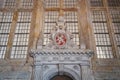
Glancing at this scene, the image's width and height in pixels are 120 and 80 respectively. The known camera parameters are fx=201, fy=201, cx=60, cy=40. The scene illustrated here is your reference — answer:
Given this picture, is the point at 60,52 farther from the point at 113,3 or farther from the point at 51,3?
the point at 113,3

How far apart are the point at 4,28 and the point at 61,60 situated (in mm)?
4715

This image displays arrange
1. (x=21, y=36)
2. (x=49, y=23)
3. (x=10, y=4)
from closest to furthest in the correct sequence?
(x=21, y=36) → (x=49, y=23) → (x=10, y=4)

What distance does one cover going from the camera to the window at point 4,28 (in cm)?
1291

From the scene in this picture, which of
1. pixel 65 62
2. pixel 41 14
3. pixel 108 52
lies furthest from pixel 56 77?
pixel 41 14

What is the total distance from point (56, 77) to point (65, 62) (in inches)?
42.4

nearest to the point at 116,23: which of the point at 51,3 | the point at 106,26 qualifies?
the point at 106,26

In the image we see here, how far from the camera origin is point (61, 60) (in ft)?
38.6

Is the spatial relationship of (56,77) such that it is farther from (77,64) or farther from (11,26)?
(11,26)

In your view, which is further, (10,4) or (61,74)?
(10,4)

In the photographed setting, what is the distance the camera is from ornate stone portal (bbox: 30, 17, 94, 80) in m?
11.4

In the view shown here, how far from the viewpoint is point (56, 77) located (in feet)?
39.1

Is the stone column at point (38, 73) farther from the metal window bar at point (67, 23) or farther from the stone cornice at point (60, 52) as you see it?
the metal window bar at point (67, 23)

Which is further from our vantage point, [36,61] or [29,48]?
[29,48]

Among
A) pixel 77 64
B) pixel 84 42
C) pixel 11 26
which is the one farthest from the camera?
pixel 11 26
